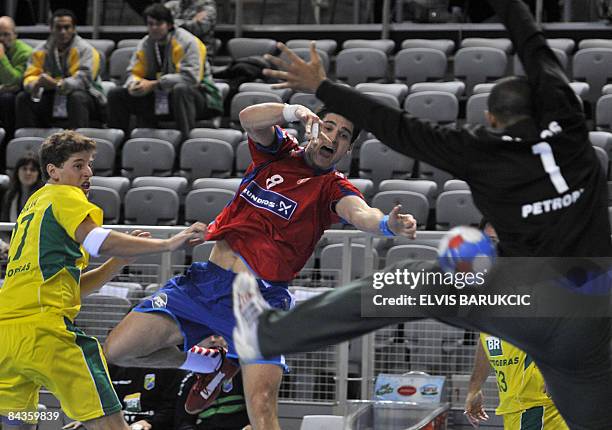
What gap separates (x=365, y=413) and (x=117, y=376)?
6.10 feet

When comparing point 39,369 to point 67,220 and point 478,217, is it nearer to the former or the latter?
point 67,220

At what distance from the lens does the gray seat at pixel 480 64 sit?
1235cm

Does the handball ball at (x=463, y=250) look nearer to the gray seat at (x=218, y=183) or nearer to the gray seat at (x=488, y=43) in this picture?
the gray seat at (x=218, y=183)

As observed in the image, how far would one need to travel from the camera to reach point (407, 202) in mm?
9953

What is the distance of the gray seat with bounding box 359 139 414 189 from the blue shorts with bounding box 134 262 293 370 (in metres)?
4.71

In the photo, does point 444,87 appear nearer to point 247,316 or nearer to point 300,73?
point 300,73

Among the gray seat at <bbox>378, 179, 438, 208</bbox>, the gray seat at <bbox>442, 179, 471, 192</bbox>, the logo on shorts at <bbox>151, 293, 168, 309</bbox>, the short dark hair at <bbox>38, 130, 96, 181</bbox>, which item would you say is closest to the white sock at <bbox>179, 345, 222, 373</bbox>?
the logo on shorts at <bbox>151, 293, 168, 309</bbox>

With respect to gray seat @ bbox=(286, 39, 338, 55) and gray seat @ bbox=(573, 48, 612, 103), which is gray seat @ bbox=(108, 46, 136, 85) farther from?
gray seat @ bbox=(573, 48, 612, 103)

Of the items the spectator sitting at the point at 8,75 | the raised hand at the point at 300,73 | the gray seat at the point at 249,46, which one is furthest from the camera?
the gray seat at the point at 249,46

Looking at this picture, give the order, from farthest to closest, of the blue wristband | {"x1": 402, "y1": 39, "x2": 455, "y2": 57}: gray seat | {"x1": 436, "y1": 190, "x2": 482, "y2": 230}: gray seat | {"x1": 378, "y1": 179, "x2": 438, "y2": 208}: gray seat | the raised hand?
{"x1": 402, "y1": 39, "x2": 455, "y2": 57}: gray seat < {"x1": 378, "y1": 179, "x2": 438, "y2": 208}: gray seat < {"x1": 436, "y1": 190, "x2": 482, "y2": 230}: gray seat < the blue wristband < the raised hand

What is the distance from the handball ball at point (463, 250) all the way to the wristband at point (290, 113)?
1423 mm

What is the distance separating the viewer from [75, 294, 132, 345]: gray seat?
28.0 ft

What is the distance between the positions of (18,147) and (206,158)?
1907mm

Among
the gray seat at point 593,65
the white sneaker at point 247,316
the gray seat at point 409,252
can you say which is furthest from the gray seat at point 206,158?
the white sneaker at point 247,316
